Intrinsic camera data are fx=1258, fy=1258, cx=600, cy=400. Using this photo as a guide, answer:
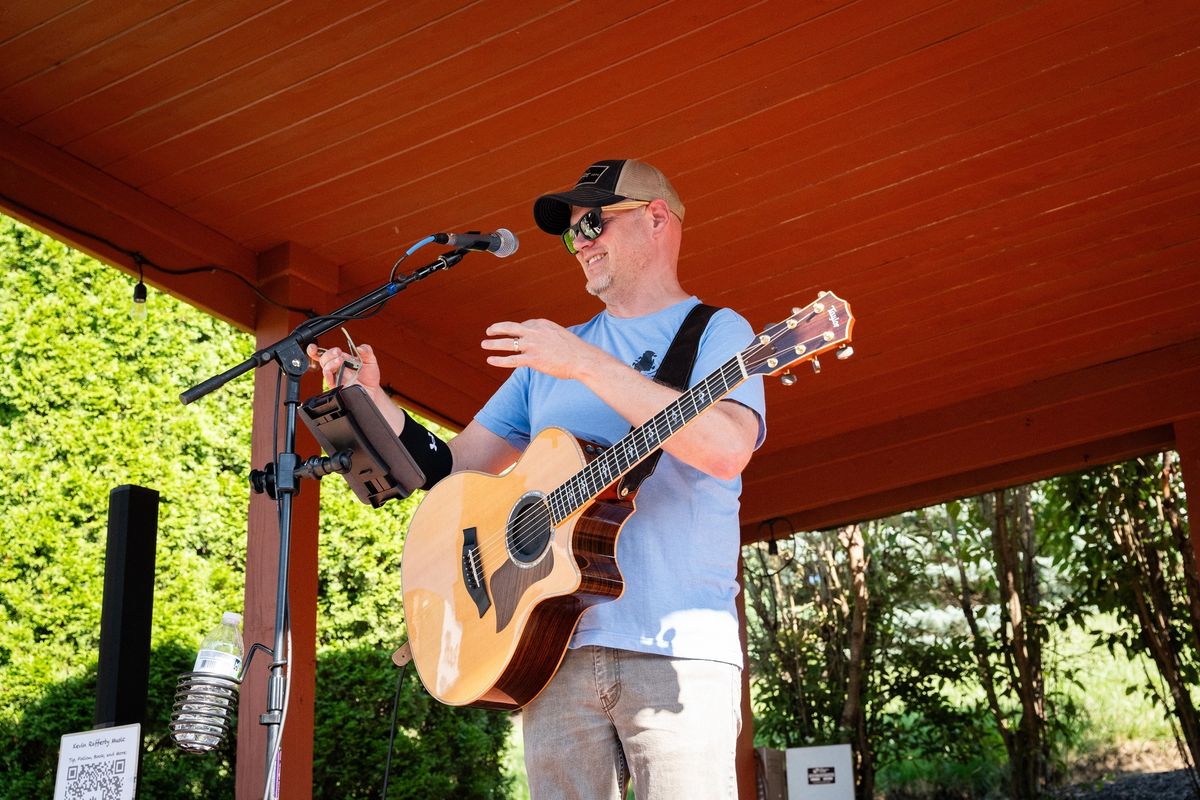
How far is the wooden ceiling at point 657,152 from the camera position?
10.6 ft

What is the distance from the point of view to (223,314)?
4.08m

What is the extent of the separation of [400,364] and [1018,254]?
2312 mm

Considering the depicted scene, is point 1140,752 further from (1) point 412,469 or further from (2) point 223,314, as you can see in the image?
(1) point 412,469

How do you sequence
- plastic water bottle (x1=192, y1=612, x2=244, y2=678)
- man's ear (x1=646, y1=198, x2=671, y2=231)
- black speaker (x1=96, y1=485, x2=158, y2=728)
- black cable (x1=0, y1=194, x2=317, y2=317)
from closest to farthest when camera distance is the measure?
plastic water bottle (x1=192, y1=612, x2=244, y2=678) → man's ear (x1=646, y1=198, x2=671, y2=231) → black speaker (x1=96, y1=485, x2=158, y2=728) → black cable (x1=0, y1=194, x2=317, y2=317)

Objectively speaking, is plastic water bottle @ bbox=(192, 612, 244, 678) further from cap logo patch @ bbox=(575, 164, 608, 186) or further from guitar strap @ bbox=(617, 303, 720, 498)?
cap logo patch @ bbox=(575, 164, 608, 186)

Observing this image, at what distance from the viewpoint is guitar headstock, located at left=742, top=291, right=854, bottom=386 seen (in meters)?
2.04

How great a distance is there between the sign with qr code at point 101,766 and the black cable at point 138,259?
1.53 m

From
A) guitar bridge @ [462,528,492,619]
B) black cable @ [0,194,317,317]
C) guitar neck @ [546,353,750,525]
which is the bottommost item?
guitar bridge @ [462,528,492,619]

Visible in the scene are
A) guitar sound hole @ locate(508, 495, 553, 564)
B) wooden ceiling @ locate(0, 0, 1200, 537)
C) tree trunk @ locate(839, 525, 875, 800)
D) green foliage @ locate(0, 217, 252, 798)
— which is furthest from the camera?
tree trunk @ locate(839, 525, 875, 800)

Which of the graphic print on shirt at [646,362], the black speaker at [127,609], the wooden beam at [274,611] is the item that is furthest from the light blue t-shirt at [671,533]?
the wooden beam at [274,611]

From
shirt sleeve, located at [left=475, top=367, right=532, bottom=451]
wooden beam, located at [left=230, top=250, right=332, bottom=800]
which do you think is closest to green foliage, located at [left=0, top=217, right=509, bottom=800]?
wooden beam, located at [left=230, top=250, right=332, bottom=800]

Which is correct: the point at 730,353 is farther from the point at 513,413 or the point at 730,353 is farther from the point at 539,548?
the point at 513,413

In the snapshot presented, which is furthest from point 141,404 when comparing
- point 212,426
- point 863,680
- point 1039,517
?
point 1039,517

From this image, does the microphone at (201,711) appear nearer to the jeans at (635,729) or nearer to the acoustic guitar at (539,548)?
the acoustic guitar at (539,548)
